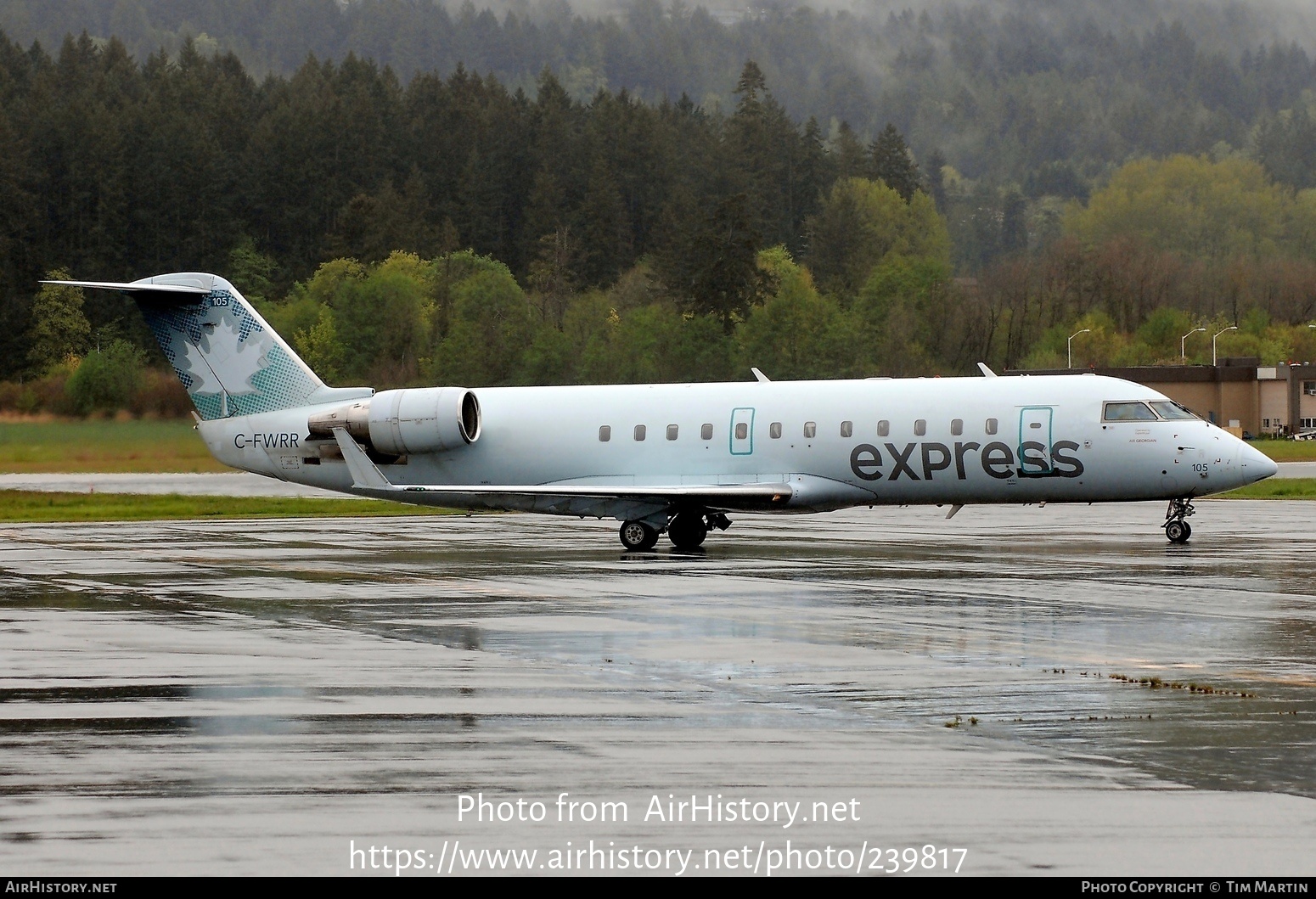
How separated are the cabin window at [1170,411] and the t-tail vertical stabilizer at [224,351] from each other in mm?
14357

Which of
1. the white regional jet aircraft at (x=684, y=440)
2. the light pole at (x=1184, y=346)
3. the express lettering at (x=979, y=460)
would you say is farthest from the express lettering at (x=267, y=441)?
the light pole at (x=1184, y=346)

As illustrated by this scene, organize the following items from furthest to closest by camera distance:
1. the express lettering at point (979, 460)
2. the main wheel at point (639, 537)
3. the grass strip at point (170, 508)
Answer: the grass strip at point (170, 508), the main wheel at point (639, 537), the express lettering at point (979, 460)

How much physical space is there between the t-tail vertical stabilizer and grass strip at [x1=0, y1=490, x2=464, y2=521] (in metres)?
11.2

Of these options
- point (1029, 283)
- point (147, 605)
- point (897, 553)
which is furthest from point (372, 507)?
point (1029, 283)

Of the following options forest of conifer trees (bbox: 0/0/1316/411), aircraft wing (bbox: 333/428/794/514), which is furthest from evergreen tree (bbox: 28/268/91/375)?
aircraft wing (bbox: 333/428/794/514)

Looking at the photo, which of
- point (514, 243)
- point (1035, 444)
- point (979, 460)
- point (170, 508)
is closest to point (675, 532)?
point (979, 460)

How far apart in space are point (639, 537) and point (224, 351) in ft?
30.3

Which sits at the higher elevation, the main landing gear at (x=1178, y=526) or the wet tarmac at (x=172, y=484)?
the main landing gear at (x=1178, y=526)

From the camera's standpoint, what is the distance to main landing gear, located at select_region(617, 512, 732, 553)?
94.5 feet

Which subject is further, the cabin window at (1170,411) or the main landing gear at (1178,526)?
the main landing gear at (1178,526)

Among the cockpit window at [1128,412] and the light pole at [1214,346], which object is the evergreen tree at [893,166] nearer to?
the light pole at [1214,346]

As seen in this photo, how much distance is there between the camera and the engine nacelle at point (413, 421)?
99.1 feet

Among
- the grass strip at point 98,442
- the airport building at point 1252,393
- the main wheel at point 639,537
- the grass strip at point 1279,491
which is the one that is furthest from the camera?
the airport building at point 1252,393

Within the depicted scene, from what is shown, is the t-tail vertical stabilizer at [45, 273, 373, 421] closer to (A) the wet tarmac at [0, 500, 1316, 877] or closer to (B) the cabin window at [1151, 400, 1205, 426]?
(A) the wet tarmac at [0, 500, 1316, 877]
